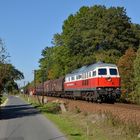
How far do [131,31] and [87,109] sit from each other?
54.0m

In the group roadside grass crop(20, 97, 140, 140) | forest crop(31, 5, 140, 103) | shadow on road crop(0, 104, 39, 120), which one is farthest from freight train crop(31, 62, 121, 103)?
forest crop(31, 5, 140, 103)

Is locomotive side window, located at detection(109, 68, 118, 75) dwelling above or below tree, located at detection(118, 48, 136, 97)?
below

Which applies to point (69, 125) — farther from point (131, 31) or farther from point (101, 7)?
point (101, 7)

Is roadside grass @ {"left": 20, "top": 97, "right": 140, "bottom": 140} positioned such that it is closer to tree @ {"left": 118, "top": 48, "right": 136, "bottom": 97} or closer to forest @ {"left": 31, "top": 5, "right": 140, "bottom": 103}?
forest @ {"left": 31, "top": 5, "right": 140, "bottom": 103}

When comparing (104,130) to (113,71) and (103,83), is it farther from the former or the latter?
(113,71)

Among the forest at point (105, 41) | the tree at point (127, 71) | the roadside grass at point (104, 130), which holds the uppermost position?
the forest at point (105, 41)

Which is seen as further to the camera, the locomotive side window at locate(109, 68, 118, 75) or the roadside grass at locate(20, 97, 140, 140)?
the locomotive side window at locate(109, 68, 118, 75)

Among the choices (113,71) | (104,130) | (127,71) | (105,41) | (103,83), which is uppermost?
(105,41)

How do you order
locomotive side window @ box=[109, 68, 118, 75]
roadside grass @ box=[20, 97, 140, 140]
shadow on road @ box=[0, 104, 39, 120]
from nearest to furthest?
roadside grass @ box=[20, 97, 140, 140]
shadow on road @ box=[0, 104, 39, 120]
locomotive side window @ box=[109, 68, 118, 75]

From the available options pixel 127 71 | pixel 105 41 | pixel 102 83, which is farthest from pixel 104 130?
pixel 105 41

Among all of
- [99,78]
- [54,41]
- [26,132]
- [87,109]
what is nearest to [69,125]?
[26,132]

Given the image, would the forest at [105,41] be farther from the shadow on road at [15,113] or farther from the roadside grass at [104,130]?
the roadside grass at [104,130]

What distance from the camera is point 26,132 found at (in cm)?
2234

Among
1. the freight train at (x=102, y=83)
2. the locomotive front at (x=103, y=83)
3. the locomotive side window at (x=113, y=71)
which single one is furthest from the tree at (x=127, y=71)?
the locomotive side window at (x=113, y=71)
